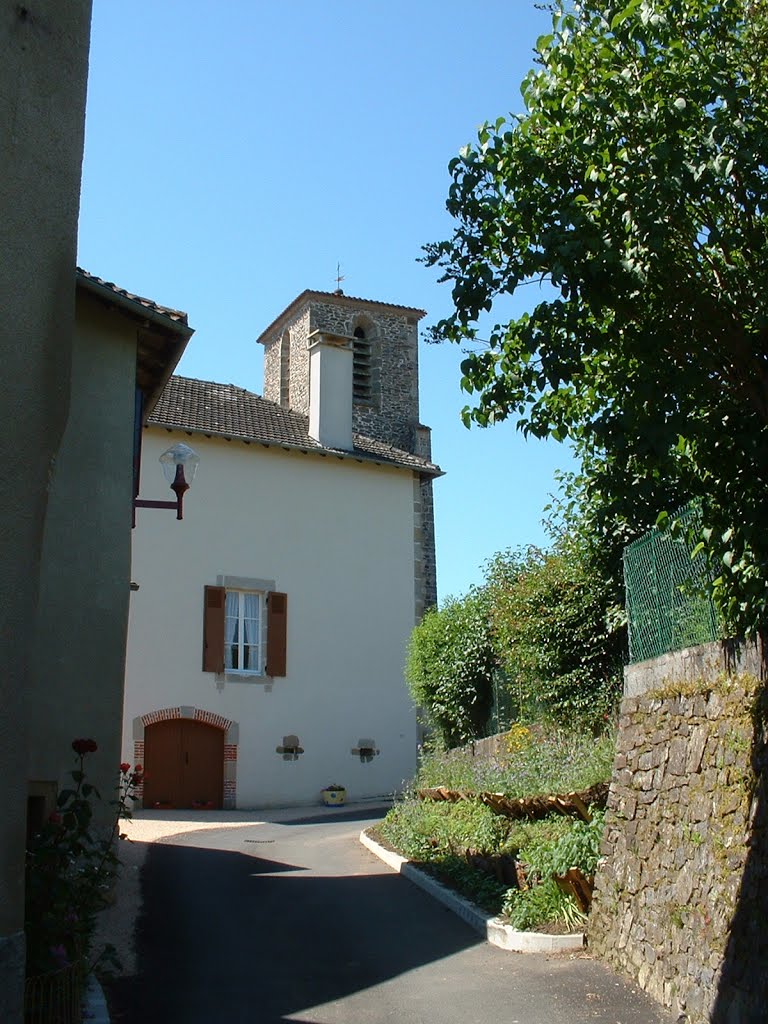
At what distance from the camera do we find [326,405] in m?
24.3

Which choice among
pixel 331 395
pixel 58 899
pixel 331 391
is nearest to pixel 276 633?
pixel 331 395

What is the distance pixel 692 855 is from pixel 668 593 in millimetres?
2291

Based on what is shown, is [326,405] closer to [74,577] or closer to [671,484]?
[74,577]

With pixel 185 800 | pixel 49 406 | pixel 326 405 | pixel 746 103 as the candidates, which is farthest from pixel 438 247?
pixel 326 405

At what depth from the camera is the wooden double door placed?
20125 millimetres

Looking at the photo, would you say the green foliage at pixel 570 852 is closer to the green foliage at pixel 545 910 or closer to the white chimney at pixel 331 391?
the green foliage at pixel 545 910

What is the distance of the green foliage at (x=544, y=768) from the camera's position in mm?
10328

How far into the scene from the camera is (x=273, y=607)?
21.8 m

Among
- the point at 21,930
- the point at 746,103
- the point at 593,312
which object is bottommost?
the point at 21,930

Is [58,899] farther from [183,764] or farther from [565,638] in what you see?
[183,764]

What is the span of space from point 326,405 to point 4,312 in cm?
1980

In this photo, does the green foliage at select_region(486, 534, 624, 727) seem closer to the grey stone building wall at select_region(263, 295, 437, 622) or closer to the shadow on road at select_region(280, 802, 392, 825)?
the shadow on road at select_region(280, 802, 392, 825)

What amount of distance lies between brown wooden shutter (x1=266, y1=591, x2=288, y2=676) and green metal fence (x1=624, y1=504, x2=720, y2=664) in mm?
12400

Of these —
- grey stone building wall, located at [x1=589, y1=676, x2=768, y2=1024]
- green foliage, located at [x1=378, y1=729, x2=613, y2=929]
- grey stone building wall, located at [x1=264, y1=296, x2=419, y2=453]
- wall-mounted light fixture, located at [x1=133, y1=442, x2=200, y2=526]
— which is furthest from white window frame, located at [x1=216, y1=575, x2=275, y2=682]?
grey stone building wall, located at [x1=589, y1=676, x2=768, y2=1024]
